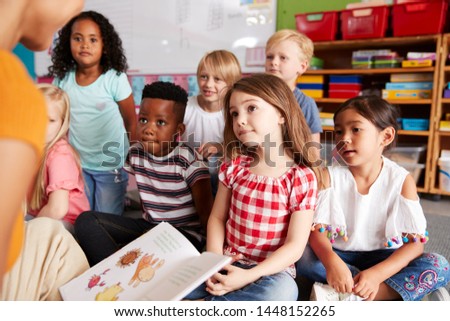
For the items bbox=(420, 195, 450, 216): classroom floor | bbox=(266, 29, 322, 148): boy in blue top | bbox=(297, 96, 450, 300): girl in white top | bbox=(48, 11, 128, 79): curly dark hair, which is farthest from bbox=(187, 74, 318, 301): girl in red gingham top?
bbox=(420, 195, 450, 216): classroom floor

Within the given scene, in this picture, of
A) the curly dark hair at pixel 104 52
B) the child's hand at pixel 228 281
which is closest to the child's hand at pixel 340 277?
the child's hand at pixel 228 281

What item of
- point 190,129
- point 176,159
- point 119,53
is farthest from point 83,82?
point 176,159

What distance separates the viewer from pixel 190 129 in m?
1.51

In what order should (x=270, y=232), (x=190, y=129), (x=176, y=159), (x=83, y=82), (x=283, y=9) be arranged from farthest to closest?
(x=283, y=9), (x=83, y=82), (x=190, y=129), (x=176, y=159), (x=270, y=232)

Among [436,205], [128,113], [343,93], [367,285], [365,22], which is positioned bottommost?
[436,205]

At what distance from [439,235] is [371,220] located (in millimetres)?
800

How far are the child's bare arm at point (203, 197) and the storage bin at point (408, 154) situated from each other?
161 cm

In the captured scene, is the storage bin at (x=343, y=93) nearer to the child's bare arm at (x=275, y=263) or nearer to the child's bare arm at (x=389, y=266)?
the child's bare arm at (x=389, y=266)

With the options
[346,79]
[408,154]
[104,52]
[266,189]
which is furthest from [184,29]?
[266,189]

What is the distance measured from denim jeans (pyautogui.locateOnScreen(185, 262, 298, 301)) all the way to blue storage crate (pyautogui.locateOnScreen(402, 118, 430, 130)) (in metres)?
1.85

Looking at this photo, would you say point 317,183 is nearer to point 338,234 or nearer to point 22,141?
point 338,234

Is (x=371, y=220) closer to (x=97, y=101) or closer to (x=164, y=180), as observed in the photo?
(x=164, y=180)

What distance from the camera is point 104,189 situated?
165cm

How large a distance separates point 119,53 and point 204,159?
0.80 meters
